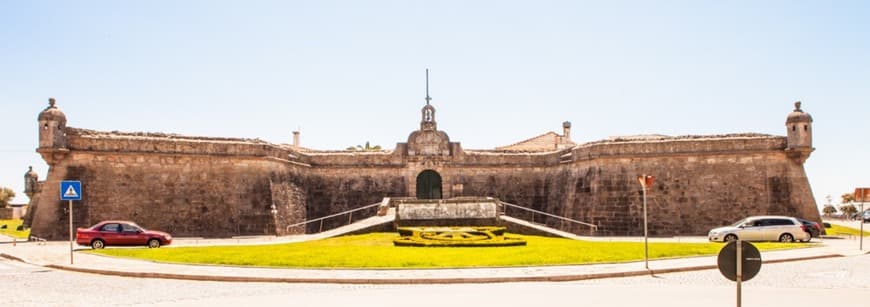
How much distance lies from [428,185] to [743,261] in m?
31.6

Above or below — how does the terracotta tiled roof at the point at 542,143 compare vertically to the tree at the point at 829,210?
above

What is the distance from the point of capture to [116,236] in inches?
960

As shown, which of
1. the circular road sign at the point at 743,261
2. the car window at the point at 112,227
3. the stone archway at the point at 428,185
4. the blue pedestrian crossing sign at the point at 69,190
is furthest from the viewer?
the stone archway at the point at 428,185

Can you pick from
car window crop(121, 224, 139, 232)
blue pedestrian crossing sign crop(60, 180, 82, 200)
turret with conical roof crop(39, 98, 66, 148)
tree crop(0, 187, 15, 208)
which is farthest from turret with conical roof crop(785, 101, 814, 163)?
tree crop(0, 187, 15, 208)

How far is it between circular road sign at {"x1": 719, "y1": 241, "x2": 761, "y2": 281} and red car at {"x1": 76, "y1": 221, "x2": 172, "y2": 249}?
21045 millimetres

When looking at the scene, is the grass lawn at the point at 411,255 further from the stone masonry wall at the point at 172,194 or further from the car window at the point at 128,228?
the stone masonry wall at the point at 172,194

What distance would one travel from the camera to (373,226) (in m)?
29.9

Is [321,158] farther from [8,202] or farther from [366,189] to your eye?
[8,202]

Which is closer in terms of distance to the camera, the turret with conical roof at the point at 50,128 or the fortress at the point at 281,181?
the turret with conical roof at the point at 50,128

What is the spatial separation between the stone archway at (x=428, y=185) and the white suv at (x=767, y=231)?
1678 cm

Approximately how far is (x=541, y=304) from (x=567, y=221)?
81.9 feet

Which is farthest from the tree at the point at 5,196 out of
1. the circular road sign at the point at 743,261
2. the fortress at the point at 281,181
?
the circular road sign at the point at 743,261

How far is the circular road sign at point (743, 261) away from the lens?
26.3 feet

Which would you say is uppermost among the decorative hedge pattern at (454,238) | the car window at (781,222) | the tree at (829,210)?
the car window at (781,222)
